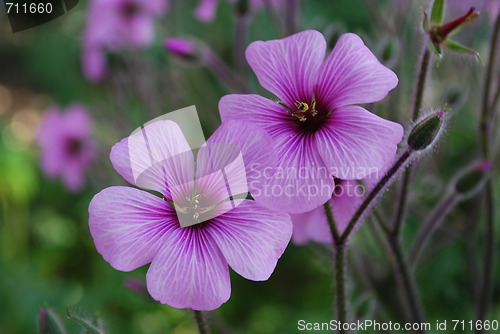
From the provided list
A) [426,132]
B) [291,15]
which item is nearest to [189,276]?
[426,132]

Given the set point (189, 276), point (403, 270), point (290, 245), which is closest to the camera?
point (189, 276)

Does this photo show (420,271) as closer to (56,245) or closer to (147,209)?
(147,209)

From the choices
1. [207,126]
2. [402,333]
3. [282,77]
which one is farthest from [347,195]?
[207,126]

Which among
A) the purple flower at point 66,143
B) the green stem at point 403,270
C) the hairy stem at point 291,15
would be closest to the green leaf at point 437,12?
the green stem at point 403,270

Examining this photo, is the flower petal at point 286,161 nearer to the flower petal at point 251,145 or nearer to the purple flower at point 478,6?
the flower petal at point 251,145

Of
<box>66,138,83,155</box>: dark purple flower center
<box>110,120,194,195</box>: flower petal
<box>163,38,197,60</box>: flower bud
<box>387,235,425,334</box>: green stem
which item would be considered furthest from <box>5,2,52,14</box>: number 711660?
<box>66,138,83,155</box>: dark purple flower center

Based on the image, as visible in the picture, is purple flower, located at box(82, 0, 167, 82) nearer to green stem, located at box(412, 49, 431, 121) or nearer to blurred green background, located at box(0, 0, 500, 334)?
blurred green background, located at box(0, 0, 500, 334)

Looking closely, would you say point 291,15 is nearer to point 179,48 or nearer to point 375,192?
point 179,48
